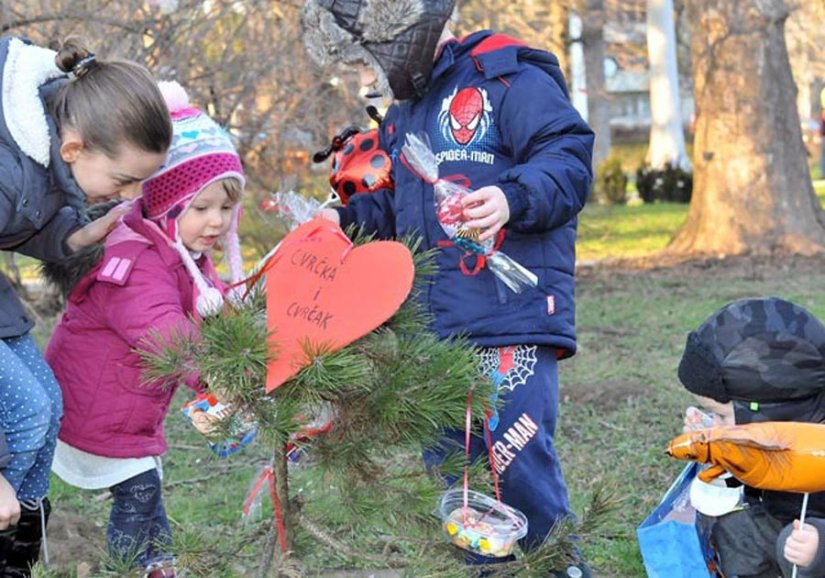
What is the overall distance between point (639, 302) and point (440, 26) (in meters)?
6.04

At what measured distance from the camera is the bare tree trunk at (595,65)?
22.2m

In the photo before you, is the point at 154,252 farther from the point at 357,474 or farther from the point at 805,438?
the point at 805,438

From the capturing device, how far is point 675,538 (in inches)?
131

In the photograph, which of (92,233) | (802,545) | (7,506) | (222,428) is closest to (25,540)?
(7,506)

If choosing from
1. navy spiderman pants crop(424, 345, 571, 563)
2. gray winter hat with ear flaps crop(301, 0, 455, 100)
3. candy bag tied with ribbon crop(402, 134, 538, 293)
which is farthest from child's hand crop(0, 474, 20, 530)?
gray winter hat with ear flaps crop(301, 0, 455, 100)

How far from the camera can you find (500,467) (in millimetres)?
2826

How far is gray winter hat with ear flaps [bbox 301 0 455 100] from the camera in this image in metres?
2.78

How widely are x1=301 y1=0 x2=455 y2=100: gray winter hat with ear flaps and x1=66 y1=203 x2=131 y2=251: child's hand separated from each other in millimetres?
669

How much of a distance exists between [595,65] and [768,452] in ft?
74.9

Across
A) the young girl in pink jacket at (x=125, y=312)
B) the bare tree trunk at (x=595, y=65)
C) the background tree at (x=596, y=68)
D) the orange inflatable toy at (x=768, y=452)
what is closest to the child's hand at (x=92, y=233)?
the young girl in pink jacket at (x=125, y=312)

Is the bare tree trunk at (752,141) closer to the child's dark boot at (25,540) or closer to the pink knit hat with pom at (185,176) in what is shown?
the pink knit hat with pom at (185,176)

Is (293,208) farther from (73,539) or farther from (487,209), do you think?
(73,539)

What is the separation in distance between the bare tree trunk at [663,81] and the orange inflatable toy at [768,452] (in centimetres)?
2469

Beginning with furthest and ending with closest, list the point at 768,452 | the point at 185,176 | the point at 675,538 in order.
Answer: the point at 675,538 < the point at 185,176 < the point at 768,452
